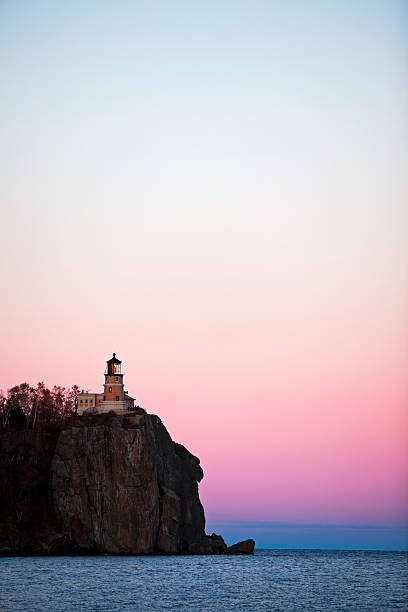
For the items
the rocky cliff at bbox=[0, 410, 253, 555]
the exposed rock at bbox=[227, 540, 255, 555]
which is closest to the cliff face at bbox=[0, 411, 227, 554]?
the rocky cliff at bbox=[0, 410, 253, 555]

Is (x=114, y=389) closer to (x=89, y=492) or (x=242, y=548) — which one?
(x=89, y=492)

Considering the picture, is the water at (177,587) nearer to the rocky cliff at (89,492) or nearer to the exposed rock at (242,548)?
the rocky cliff at (89,492)

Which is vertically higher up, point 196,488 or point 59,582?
point 196,488

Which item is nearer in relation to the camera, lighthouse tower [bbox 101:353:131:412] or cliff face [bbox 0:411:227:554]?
cliff face [bbox 0:411:227:554]

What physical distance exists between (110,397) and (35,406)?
14.3 metres

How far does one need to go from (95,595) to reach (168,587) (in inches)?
409

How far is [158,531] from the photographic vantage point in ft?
357

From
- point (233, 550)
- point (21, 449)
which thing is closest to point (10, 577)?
point (21, 449)

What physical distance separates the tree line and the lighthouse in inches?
174

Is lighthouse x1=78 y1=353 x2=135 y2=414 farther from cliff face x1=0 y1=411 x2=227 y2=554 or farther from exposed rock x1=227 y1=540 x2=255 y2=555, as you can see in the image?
exposed rock x1=227 y1=540 x2=255 y2=555

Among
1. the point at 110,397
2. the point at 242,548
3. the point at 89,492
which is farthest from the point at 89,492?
the point at 242,548

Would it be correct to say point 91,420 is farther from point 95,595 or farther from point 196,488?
point 95,595

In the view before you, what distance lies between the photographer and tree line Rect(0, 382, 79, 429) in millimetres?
125500

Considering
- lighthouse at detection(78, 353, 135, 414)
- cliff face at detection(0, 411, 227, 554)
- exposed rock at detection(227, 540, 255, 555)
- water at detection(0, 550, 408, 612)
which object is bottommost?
water at detection(0, 550, 408, 612)
